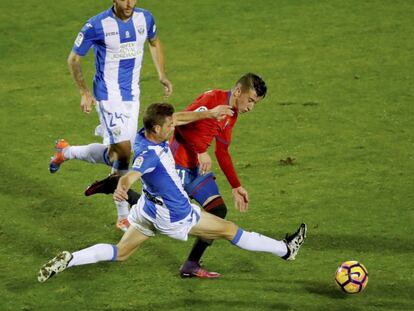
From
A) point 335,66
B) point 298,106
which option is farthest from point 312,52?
point 298,106

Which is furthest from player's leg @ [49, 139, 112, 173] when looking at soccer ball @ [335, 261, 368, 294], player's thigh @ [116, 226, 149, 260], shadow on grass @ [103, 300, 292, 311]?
soccer ball @ [335, 261, 368, 294]

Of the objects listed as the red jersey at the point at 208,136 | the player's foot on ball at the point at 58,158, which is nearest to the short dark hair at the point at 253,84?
the red jersey at the point at 208,136

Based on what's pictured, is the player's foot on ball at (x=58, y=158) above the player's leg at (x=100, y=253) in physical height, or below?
above

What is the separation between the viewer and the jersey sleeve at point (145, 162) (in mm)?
7090

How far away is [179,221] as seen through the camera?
753 centimetres

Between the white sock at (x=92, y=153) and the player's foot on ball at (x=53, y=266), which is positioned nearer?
the player's foot on ball at (x=53, y=266)

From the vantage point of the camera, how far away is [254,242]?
7.86 m

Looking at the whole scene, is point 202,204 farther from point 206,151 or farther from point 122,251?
point 122,251

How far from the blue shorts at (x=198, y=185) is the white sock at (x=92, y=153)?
1787 millimetres

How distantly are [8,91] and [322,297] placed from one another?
7.19 m

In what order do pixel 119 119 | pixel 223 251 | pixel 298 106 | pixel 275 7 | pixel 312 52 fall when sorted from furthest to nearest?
pixel 275 7 → pixel 312 52 → pixel 298 106 → pixel 119 119 → pixel 223 251

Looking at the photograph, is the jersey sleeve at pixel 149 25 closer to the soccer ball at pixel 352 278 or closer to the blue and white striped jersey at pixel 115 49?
the blue and white striped jersey at pixel 115 49

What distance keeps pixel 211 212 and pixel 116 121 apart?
1828mm

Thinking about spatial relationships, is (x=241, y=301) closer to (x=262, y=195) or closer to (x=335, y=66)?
(x=262, y=195)
